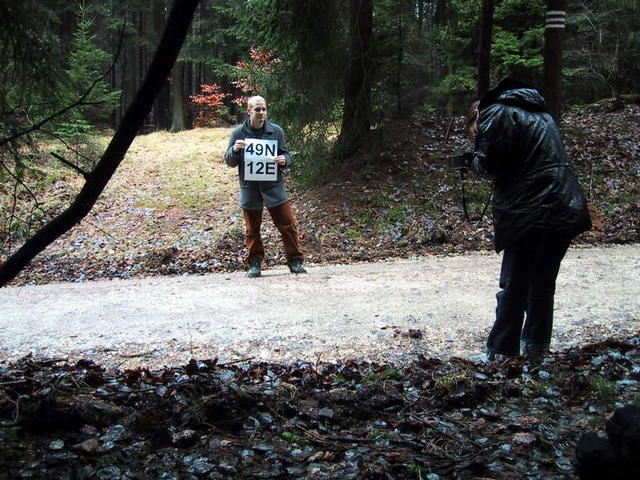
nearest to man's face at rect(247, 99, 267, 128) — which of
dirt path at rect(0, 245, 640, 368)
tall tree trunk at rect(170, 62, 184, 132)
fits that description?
dirt path at rect(0, 245, 640, 368)

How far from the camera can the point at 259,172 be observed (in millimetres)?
8898

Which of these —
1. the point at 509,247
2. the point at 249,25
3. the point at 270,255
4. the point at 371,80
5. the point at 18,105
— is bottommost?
the point at 270,255

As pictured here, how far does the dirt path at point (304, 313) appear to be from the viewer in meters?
5.73

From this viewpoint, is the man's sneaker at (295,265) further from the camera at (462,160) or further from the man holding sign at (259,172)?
the camera at (462,160)

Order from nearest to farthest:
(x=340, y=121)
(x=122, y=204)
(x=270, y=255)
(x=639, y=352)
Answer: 1. (x=639, y=352)
2. (x=270, y=255)
3. (x=340, y=121)
4. (x=122, y=204)

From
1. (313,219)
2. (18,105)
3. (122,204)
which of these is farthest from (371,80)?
(18,105)

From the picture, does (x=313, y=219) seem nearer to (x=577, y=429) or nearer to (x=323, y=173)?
(x=323, y=173)

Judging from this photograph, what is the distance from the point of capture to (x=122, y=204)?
15328 mm

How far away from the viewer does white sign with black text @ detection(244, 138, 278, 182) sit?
29.2 feet

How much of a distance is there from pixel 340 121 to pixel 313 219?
2983mm

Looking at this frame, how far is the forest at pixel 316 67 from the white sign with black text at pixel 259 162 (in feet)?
5.29

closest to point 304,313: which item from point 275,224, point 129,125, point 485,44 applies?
point 275,224

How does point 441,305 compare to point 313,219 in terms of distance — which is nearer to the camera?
point 441,305

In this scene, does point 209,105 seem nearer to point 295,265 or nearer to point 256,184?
point 256,184
